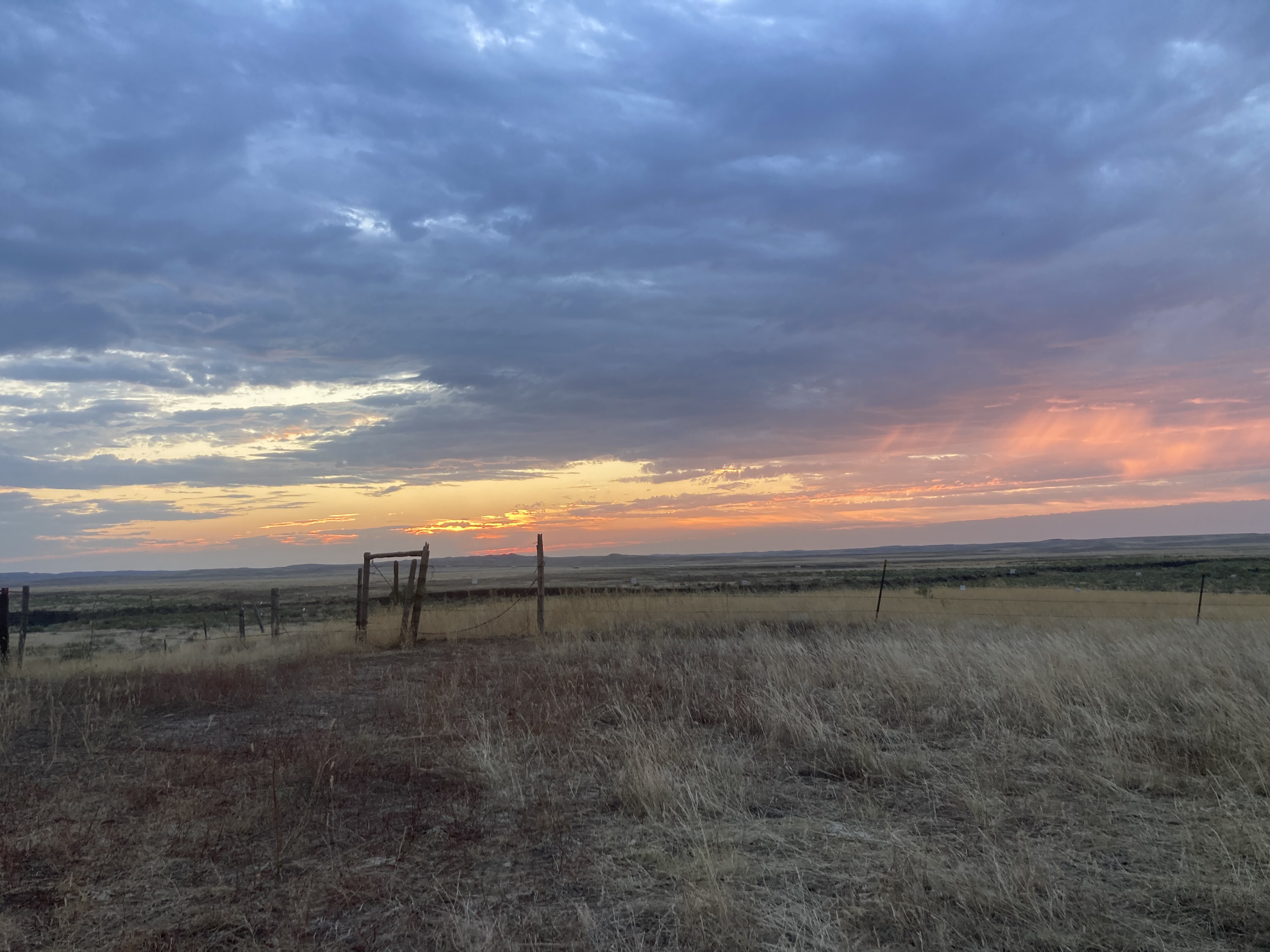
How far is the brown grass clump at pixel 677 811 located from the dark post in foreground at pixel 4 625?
4.81 metres

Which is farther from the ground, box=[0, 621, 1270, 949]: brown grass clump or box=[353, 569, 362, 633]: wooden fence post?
box=[353, 569, 362, 633]: wooden fence post

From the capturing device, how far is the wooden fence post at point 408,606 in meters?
18.3

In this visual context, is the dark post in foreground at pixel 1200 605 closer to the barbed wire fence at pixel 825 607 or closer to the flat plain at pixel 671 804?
the barbed wire fence at pixel 825 607

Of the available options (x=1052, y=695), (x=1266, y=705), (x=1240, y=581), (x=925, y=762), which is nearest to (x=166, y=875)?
(x=925, y=762)

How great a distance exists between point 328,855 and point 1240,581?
52197 mm

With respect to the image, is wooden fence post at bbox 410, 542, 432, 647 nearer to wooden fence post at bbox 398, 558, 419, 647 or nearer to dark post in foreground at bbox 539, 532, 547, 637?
wooden fence post at bbox 398, 558, 419, 647

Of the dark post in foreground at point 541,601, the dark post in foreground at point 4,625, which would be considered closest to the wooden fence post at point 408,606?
the dark post in foreground at point 541,601

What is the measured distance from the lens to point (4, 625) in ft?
47.8

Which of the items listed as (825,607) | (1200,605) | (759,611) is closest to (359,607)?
(759,611)

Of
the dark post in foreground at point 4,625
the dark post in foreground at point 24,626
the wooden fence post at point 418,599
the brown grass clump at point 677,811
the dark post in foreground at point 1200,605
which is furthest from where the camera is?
the wooden fence post at point 418,599

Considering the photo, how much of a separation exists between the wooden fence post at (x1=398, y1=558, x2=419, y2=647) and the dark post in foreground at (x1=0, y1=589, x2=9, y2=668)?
696cm

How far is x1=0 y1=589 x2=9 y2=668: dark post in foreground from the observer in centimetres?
1452

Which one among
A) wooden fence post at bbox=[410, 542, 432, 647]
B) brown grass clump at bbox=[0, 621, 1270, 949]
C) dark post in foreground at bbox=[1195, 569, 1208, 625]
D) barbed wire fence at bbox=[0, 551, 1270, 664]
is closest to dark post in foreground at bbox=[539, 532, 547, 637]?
barbed wire fence at bbox=[0, 551, 1270, 664]

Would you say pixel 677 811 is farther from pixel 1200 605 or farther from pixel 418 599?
pixel 1200 605
